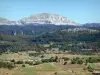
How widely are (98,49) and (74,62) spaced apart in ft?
200

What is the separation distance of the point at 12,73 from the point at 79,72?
16396mm

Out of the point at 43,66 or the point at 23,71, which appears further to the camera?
the point at 43,66

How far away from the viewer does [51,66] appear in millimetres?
80812

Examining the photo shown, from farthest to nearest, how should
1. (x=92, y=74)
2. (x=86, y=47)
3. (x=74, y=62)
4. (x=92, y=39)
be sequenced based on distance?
(x=92, y=39)
(x=86, y=47)
(x=74, y=62)
(x=92, y=74)

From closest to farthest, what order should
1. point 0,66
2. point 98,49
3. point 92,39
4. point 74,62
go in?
point 0,66 → point 74,62 → point 98,49 → point 92,39

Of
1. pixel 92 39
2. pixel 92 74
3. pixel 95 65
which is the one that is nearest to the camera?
pixel 92 74

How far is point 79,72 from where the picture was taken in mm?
71812

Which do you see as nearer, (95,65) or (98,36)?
(95,65)

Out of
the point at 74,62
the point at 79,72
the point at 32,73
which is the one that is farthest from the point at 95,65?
the point at 32,73

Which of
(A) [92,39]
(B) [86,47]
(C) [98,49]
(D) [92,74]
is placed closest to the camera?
(D) [92,74]

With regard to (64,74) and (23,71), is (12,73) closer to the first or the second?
(23,71)

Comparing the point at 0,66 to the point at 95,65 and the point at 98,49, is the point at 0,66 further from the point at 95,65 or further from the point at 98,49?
the point at 98,49

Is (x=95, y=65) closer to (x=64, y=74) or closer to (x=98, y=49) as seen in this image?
(x=64, y=74)

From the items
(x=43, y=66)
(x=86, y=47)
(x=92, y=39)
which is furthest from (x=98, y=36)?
(x=43, y=66)
